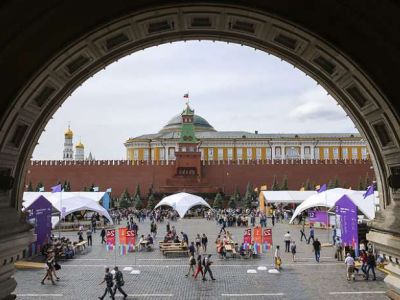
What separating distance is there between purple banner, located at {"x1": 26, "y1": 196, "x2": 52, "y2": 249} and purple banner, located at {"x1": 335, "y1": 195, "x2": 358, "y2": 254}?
1674cm

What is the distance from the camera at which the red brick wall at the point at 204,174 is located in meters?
74.8

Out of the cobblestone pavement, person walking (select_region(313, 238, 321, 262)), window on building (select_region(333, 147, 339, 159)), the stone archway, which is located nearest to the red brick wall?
window on building (select_region(333, 147, 339, 159))

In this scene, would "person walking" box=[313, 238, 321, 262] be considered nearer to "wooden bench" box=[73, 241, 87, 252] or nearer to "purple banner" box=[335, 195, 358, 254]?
"purple banner" box=[335, 195, 358, 254]

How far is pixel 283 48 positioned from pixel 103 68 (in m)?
4.60

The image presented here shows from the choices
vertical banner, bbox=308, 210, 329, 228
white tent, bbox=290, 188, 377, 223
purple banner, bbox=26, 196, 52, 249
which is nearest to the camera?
purple banner, bbox=26, 196, 52, 249

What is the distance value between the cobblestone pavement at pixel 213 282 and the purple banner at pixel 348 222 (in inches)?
53.3

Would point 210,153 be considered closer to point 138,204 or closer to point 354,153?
point 354,153

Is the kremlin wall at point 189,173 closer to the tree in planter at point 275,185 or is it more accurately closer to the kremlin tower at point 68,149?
the tree in planter at point 275,185

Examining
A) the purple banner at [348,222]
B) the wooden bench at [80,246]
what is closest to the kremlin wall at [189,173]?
the wooden bench at [80,246]

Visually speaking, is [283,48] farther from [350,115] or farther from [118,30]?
[118,30]

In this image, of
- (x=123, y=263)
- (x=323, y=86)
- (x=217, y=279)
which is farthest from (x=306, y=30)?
(x=123, y=263)

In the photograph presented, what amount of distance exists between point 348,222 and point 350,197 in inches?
340

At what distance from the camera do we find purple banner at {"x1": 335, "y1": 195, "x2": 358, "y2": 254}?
21.0 metres

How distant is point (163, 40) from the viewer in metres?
10.7
